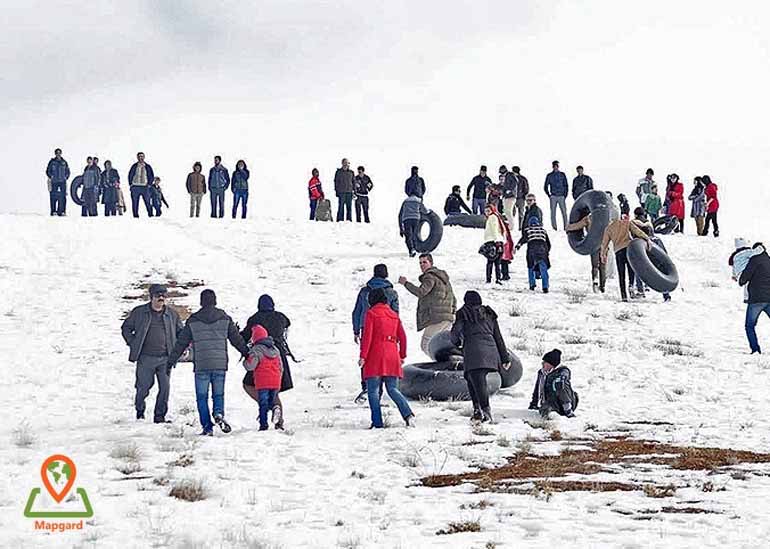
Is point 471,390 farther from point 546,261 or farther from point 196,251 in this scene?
point 196,251

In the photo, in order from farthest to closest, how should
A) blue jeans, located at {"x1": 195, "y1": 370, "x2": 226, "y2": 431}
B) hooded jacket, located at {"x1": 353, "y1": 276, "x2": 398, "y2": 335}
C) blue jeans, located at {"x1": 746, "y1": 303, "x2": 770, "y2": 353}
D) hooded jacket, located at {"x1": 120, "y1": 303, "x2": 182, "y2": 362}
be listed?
blue jeans, located at {"x1": 746, "y1": 303, "x2": 770, "y2": 353} → hooded jacket, located at {"x1": 353, "y1": 276, "x2": 398, "y2": 335} → hooded jacket, located at {"x1": 120, "y1": 303, "x2": 182, "y2": 362} → blue jeans, located at {"x1": 195, "y1": 370, "x2": 226, "y2": 431}

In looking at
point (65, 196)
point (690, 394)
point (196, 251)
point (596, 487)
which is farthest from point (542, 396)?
point (65, 196)

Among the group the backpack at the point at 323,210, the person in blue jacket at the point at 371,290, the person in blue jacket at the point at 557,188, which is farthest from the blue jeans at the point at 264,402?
the backpack at the point at 323,210

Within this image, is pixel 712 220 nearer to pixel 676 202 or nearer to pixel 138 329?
pixel 676 202

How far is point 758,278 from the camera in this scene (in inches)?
608

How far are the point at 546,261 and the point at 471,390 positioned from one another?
30.4ft

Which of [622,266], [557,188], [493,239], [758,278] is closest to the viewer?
[758,278]

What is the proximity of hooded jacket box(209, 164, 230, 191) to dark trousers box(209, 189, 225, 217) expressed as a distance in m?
0.15

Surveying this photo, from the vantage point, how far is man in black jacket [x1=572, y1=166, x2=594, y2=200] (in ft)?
93.0

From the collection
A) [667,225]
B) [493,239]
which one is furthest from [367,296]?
[667,225]

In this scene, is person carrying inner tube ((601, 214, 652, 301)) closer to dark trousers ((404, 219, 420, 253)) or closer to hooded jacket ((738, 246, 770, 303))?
hooded jacket ((738, 246, 770, 303))

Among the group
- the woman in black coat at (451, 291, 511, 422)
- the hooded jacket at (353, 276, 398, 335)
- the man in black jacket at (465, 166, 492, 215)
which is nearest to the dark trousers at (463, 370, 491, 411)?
the woman in black coat at (451, 291, 511, 422)

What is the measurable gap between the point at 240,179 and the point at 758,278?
60.7 ft

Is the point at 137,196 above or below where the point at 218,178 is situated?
below
